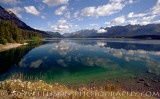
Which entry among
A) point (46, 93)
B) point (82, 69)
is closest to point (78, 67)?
point (82, 69)

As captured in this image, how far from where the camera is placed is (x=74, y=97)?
7816mm

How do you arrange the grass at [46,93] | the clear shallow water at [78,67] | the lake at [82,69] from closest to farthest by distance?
1. the grass at [46,93]
2. the lake at [82,69]
3. the clear shallow water at [78,67]

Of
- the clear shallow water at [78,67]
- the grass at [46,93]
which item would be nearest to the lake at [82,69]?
the clear shallow water at [78,67]

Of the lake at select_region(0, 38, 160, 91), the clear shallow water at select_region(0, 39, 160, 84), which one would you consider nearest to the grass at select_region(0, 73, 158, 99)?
the lake at select_region(0, 38, 160, 91)

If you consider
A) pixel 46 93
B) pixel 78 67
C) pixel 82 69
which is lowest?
pixel 82 69

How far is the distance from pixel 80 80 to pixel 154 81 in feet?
51.7

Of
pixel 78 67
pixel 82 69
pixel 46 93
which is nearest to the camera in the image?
pixel 46 93

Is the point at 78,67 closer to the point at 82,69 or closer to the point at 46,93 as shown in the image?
the point at 82,69

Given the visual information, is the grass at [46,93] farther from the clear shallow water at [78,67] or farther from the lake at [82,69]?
the clear shallow water at [78,67]

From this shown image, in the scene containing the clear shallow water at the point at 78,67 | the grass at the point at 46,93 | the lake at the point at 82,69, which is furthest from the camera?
the clear shallow water at the point at 78,67

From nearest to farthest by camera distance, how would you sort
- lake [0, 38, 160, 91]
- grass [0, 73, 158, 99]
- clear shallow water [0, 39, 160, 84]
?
grass [0, 73, 158, 99] → lake [0, 38, 160, 91] → clear shallow water [0, 39, 160, 84]

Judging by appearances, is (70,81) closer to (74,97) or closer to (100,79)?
(100,79)

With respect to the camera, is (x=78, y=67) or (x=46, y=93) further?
(x=78, y=67)

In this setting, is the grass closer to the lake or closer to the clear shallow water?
the lake
